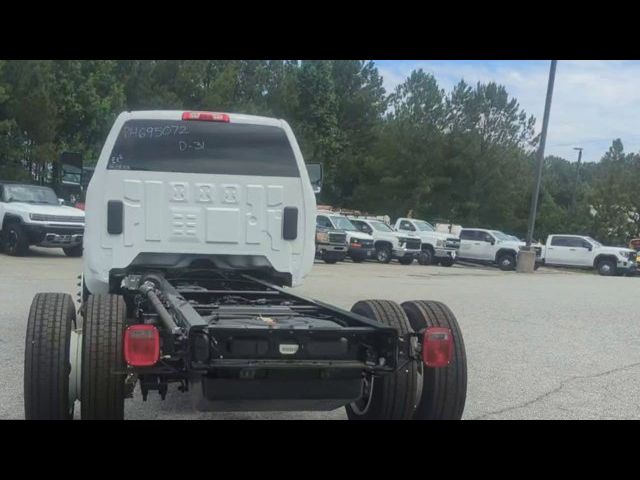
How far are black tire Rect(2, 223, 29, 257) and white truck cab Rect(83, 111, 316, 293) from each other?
1254 centimetres

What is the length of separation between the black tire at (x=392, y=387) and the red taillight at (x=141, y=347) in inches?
56.8

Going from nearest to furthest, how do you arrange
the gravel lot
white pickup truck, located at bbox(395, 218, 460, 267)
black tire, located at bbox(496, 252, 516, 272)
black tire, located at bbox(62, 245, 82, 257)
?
the gravel lot < black tire, located at bbox(62, 245, 82, 257) < white pickup truck, located at bbox(395, 218, 460, 267) < black tire, located at bbox(496, 252, 516, 272)

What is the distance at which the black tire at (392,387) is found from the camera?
489 cm

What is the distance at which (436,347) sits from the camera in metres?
4.68

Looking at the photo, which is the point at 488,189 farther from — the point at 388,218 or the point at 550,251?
the point at 550,251

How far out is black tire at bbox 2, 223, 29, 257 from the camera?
19125 millimetres

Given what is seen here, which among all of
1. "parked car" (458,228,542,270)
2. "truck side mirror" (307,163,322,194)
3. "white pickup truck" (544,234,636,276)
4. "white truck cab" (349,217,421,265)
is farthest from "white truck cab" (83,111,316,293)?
"white pickup truck" (544,234,636,276)

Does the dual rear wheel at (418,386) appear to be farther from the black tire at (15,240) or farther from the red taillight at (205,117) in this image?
the black tire at (15,240)

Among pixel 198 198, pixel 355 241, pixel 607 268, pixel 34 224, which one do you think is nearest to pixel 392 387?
pixel 198 198

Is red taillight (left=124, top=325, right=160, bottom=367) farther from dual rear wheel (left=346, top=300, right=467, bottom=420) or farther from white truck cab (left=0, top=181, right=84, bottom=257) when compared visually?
white truck cab (left=0, top=181, right=84, bottom=257)

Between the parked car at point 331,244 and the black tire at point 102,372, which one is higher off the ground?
the black tire at point 102,372

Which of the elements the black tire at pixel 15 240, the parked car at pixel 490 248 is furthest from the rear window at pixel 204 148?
the parked car at pixel 490 248

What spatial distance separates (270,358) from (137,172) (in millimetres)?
3535

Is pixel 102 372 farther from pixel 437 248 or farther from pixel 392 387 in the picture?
pixel 437 248
